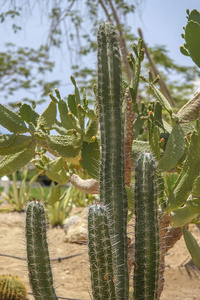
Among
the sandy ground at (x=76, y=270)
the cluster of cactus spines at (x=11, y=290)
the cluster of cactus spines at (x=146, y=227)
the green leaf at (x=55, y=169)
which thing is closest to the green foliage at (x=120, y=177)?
the cluster of cactus spines at (x=146, y=227)

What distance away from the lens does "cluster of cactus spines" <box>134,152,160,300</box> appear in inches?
68.3

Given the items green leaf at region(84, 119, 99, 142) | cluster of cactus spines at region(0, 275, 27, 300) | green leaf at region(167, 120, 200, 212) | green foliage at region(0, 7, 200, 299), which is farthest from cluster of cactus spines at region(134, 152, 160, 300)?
cluster of cactus spines at region(0, 275, 27, 300)

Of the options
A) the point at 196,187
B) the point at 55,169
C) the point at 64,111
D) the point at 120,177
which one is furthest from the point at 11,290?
the point at 196,187

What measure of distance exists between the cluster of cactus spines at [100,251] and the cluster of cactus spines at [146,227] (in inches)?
7.3

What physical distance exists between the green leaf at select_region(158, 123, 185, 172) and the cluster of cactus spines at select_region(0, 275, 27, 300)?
5.57 feet

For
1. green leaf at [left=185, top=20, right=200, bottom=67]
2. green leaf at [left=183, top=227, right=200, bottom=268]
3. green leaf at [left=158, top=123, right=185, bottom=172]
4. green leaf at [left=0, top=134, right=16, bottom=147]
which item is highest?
green leaf at [left=185, top=20, right=200, bottom=67]

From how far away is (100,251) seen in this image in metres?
1.61

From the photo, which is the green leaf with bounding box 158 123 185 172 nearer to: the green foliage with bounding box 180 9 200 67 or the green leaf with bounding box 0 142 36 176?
the green foliage with bounding box 180 9 200 67

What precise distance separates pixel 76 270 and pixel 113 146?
10.8 feet

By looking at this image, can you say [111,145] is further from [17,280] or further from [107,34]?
[17,280]

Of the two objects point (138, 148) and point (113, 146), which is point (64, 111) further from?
point (113, 146)

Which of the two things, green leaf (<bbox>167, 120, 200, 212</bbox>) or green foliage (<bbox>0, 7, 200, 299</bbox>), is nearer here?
green foliage (<bbox>0, 7, 200, 299</bbox>)

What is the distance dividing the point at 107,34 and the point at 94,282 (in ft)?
3.69

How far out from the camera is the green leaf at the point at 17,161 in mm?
2377
